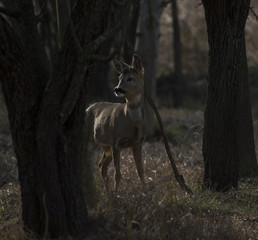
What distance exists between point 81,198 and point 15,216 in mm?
1125

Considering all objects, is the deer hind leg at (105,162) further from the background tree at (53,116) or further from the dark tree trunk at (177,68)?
the dark tree trunk at (177,68)

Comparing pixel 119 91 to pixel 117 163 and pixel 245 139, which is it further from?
pixel 245 139

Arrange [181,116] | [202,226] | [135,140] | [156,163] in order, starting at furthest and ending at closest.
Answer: [181,116]
[156,163]
[135,140]
[202,226]

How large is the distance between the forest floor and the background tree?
31 centimetres

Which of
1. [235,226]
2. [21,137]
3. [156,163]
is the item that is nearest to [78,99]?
[21,137]

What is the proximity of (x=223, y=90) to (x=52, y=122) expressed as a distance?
3333 millimetres

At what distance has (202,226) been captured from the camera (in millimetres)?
5824

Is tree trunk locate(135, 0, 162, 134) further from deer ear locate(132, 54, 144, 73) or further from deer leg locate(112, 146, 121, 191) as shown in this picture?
deer leg locate(112, 146, 121, 191)

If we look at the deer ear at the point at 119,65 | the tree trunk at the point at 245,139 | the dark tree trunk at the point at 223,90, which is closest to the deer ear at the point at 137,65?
the deer ear at the point at 119,65

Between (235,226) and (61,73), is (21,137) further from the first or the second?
(235,226)

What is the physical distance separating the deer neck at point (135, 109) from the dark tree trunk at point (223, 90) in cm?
97

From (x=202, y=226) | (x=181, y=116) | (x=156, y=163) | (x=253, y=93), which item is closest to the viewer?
(x=202, y=226)

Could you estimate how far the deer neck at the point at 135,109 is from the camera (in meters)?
8.05

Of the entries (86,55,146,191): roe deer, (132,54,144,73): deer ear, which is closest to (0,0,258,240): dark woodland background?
(86,55,146,191): roe deer
